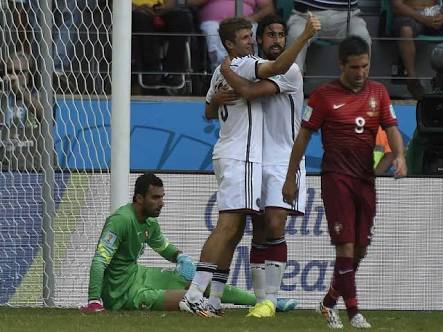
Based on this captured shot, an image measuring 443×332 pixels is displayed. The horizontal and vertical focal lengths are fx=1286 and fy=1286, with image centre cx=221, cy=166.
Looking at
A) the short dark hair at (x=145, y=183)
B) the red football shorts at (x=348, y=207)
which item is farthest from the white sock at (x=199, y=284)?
the red football shorts at (x=348, y=207)

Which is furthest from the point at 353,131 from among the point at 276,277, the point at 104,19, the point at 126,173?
the point at 104,19

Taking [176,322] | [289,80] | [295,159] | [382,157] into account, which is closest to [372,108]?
[295,159]

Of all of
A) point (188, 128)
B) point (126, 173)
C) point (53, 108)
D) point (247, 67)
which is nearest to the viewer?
point (247, 67)

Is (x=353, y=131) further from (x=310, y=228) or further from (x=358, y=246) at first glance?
(x=310, y=228)

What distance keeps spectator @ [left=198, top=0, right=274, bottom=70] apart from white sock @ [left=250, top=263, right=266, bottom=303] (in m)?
4.94

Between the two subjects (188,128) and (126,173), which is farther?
(188,128)

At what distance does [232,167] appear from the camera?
8.51 meters

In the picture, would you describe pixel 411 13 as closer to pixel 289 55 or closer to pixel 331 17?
pixel 331 17

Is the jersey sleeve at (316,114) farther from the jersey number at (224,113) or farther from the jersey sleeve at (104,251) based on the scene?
the jersey sleeve at (104,251)

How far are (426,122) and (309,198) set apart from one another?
117 centimetres

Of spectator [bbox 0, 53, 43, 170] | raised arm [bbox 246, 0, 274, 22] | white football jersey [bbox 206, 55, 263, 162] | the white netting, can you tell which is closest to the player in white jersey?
white football jersey [bbox 206, 55, 263, 162]

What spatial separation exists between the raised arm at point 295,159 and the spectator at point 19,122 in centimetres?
282

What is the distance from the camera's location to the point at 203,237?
10023mm

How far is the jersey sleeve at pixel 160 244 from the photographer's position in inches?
365
